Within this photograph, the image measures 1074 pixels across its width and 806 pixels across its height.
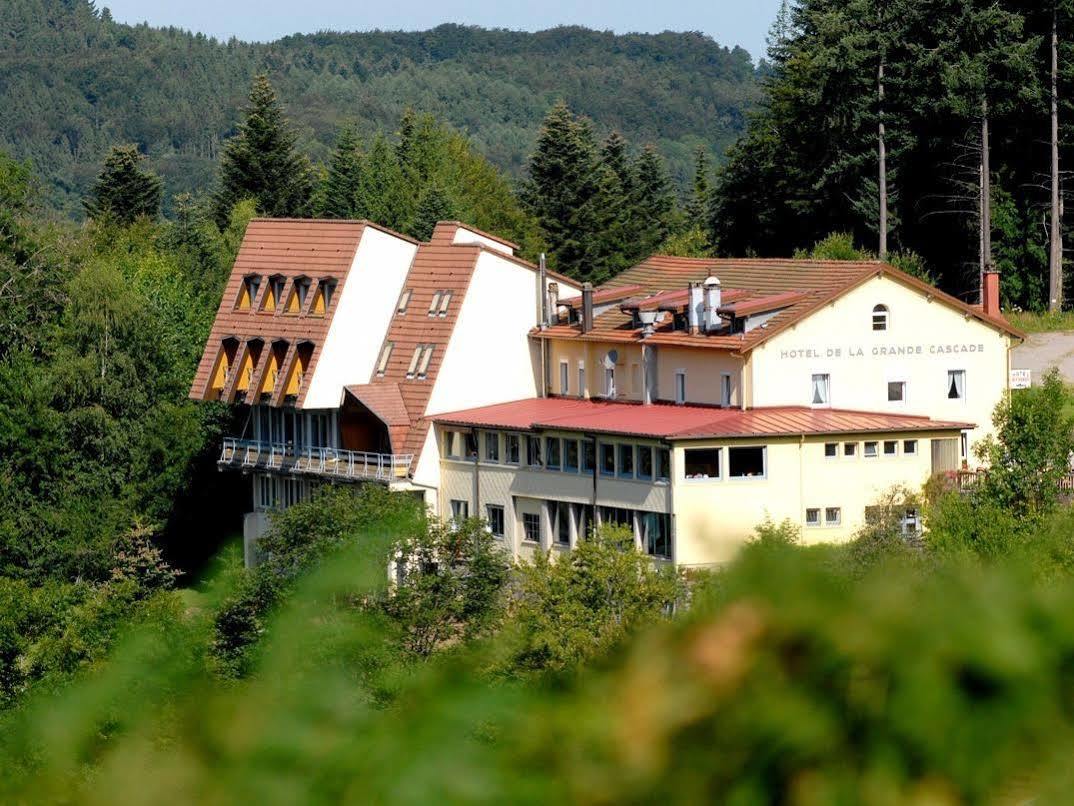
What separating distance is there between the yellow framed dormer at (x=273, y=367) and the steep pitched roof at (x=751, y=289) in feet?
22.1

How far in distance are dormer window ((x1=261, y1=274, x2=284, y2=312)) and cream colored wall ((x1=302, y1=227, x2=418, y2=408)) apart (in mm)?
3195

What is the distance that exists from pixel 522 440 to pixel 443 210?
38050 mm

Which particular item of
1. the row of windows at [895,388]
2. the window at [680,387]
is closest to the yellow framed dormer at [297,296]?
the window at [680,387]

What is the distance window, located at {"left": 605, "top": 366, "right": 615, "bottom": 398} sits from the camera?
53.2m

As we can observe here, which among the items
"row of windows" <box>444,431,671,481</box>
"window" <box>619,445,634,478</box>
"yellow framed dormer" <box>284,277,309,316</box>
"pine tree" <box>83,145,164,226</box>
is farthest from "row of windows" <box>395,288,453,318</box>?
"pine tree" <box>83,145,164,226</box>

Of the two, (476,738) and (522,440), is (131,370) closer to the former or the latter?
(522,440)

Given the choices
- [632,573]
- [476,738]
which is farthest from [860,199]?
[476,738]

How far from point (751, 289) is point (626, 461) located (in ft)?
24.4

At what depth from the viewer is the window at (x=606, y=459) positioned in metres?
47.9

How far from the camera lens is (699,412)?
4938cm

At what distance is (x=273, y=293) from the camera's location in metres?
58.9

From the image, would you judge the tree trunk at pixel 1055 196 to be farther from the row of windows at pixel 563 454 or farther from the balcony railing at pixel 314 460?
the balcony railing at pixel 314 460

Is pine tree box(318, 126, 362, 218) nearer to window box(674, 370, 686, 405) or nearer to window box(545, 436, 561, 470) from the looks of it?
window box(674, 370, 686, 405)

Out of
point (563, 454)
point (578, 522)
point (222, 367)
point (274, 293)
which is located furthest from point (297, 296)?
point (578, 522)
